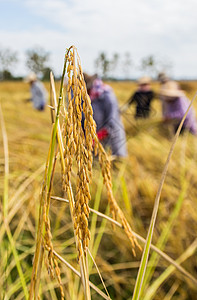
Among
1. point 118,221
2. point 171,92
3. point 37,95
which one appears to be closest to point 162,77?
point 171,92

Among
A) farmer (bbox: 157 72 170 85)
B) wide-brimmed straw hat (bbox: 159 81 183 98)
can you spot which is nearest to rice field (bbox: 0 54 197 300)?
wide-brimmed straw hat (bbox: 159 81 183 98)

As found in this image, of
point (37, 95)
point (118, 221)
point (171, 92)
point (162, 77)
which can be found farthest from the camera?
point (37, 95)

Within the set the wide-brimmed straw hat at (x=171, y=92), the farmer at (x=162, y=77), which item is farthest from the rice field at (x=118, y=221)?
the farmer at (x=162, y=77)

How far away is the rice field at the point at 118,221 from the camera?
3.07ft

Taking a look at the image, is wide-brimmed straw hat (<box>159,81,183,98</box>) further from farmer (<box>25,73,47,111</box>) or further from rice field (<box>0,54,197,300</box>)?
farmer (<box>25,73,47,111</box>)

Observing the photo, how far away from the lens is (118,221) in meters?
1.34

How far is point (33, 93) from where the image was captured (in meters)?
6.72

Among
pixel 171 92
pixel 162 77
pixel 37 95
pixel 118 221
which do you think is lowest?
pixel 37 95

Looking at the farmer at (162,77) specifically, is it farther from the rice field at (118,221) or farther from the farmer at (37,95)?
the rice field at (118,221)

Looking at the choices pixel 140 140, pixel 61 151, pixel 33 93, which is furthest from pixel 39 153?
pixel 33 93

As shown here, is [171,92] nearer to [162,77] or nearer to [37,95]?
[162,77]

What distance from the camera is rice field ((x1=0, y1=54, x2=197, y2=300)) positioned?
0.94m

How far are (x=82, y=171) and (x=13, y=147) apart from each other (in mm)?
1829

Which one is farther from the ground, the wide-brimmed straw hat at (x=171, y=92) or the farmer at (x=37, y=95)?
the wide-brimmed straw hat at (x=171, y=92)
